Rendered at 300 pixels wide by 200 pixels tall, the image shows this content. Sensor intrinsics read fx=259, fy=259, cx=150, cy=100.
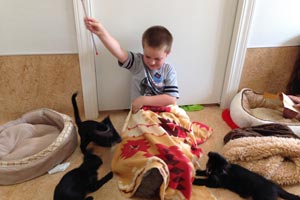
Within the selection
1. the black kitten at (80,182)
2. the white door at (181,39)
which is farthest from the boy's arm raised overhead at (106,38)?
the black kitten at (80,182)

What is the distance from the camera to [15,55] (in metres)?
1.40

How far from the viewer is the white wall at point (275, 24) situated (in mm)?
1502

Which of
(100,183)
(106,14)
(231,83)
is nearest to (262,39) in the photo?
(231,83)

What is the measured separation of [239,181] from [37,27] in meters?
1.22

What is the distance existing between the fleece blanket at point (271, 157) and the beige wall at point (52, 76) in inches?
23.8

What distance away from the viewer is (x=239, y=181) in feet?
3.53

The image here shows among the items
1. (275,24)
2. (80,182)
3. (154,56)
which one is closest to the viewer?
(80,182)

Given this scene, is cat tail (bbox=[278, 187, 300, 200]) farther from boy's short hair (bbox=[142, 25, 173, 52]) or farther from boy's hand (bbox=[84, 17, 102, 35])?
boy's hand (bbox=[84, 17, 102, 35])

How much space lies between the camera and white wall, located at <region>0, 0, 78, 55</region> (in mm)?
1287

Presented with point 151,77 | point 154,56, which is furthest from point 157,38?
point 151,77

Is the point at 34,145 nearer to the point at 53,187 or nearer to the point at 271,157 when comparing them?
the point at 53,187

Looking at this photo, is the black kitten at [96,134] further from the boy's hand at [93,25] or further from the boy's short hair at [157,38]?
the boy's short hair at [157,38]

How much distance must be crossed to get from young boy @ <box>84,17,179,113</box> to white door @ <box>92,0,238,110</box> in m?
0.11

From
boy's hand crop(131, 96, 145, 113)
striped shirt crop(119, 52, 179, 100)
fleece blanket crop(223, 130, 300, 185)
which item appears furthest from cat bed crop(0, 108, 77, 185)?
fleece blanket crop(223, 130, 300, 185)
